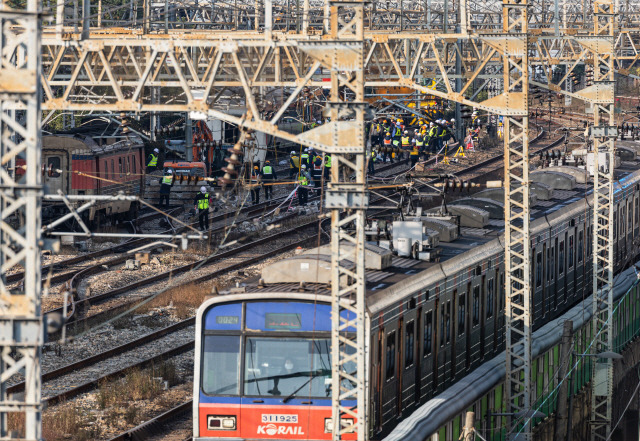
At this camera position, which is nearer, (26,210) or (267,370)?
(26,210)

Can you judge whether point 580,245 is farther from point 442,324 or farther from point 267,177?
point 267,177

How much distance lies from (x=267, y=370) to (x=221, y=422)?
0.76m

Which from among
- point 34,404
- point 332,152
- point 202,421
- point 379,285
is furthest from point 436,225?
point 34,404

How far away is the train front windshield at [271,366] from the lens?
47.3 ft

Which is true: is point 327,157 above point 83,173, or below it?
above

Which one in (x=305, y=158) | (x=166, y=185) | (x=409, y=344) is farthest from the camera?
(x=305, y=158)

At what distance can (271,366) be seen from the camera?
47.6 feet

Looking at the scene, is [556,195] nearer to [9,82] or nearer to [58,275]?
[58,275]

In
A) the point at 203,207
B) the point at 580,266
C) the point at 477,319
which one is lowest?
the point at 580,266

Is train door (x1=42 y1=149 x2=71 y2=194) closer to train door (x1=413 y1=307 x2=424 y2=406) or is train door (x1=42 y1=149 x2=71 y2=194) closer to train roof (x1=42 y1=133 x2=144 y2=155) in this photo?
train roof (x1=42 y1=133 x2=144 y2=155)

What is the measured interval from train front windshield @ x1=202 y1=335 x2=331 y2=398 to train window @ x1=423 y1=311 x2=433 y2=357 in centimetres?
233

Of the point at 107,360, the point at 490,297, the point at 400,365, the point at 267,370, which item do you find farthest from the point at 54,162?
the point at 267,370

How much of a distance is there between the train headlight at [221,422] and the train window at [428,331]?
2.94m

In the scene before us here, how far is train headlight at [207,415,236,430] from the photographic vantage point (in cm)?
1459
